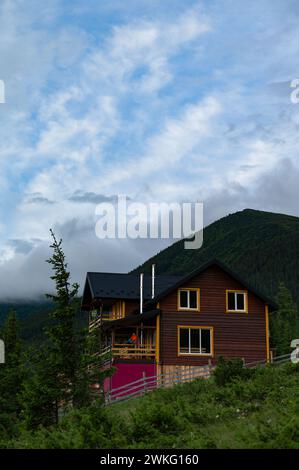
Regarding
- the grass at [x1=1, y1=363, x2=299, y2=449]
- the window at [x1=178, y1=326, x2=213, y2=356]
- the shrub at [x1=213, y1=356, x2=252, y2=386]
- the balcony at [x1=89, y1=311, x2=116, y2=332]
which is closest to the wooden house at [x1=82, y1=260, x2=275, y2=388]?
the window at [x1=178, y1=326, x2=213, y2=356]

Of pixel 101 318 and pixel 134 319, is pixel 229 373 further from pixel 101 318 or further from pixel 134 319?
pixel 101 318

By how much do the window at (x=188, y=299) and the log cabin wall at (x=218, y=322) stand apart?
0.94 feet

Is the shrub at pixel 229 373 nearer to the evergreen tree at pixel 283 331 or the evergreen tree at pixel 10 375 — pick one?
the evergreen tree at pixel 10 375

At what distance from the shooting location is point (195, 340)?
4234cm

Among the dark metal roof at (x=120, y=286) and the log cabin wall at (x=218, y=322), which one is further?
the dark metal roof at (x=120, y=286)

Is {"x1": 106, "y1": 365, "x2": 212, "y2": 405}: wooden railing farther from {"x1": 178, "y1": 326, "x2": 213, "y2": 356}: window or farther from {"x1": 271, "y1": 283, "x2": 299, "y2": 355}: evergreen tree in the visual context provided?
{"x1": 271, "y1": 283, "x2": 299, "y2": 355}: evergreen tree

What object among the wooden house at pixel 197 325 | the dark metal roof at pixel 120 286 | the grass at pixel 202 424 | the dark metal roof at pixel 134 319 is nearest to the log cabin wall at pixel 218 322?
the wooden house at pixel 197 325

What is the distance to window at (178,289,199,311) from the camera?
42553 millimetres

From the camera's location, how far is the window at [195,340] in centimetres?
4199

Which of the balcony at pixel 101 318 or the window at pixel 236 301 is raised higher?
the window at pixel 236 301

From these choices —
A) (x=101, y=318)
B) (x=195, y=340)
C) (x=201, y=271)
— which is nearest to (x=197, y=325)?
(x=195, y=340)

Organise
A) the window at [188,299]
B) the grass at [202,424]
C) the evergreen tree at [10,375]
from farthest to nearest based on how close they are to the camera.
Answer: the window at [188,299] → the evergreen tree at [10,375] → the grass at [202,424]

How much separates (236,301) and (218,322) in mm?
2071
